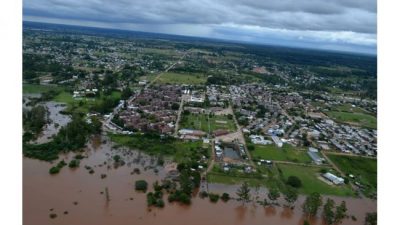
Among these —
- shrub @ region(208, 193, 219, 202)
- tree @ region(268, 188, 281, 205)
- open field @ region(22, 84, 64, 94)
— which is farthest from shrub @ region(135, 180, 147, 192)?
open field @ region(22, 84, 64, 94)

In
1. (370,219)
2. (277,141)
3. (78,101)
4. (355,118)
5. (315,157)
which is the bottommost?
(370,219)

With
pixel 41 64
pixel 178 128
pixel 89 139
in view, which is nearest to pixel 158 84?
pixel 41 64

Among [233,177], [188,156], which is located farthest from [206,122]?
[233,177]

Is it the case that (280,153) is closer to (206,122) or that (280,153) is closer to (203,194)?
(206,122)

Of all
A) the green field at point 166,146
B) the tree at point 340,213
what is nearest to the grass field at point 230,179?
the green field at point 166,146

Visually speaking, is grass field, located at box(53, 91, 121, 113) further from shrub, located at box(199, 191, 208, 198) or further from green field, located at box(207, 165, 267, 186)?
shrub, located at box(199, 191, 208, 198)

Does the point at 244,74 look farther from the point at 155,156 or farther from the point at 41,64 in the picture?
the point at 155,156

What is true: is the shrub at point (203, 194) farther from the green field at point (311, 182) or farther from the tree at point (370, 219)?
the tree at point (370, 219)
